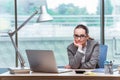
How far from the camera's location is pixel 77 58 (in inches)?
123

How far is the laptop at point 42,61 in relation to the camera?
2506 mm

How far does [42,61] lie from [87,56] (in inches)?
31.0

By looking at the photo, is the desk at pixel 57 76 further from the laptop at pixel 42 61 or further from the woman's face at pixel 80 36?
the woman's face at pixel 80 36

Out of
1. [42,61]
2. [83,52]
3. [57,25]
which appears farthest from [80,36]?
[57,25]

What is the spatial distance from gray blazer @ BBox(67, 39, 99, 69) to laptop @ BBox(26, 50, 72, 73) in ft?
1.84

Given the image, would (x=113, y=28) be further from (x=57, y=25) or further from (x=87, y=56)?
(x=87, y=56)

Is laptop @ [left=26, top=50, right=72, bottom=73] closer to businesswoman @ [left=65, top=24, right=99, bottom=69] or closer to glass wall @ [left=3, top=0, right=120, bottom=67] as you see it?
businesswoman @ [left=65, top=24, right=99, bottom=69]

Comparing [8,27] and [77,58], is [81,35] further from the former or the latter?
[8,27]

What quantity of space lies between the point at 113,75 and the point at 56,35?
2950mm

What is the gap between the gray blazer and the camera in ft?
10.2

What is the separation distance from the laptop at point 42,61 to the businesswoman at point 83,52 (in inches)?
22.4

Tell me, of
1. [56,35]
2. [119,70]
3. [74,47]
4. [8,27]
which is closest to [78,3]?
[56,35]

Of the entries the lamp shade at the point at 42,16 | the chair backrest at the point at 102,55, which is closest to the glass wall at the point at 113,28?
the chair backrest at the point at 102,55

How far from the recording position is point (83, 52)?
314 cm
